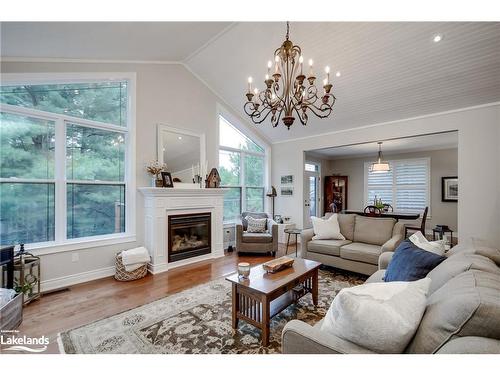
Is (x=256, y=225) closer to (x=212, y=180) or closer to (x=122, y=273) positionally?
(x=212, y=180)

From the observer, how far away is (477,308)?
88cm

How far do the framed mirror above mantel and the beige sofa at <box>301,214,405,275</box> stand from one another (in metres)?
2.36

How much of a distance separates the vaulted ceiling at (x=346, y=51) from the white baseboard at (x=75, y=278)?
2781mm

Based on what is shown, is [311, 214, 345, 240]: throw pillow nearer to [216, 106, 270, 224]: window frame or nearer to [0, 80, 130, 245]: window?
[216, 106, 270, 224]: window frame

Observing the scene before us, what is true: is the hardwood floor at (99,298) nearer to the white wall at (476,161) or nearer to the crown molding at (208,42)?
the crown molding at (208,42)

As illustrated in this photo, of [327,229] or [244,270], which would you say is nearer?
[244,270]

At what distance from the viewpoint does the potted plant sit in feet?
12.5

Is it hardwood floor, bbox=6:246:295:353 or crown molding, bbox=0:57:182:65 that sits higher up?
crown molding, bbox=0:57:182:65

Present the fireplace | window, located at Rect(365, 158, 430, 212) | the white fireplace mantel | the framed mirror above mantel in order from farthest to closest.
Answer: window, located at Rect(365, 158, 430, 212) → the framed mirror above mantel → the fireplace → the white fireplace mantel

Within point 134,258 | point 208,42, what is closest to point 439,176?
point 208,42

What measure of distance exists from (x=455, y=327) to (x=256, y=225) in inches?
156

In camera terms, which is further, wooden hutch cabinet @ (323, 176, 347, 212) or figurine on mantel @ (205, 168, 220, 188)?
wooden hutch cabinet @ (323, 176, 347, 212)

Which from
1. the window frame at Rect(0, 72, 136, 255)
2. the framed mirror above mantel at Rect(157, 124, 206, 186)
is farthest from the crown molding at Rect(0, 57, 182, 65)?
the framed mirror above mantel at Rect(157, 124, 206, 186)

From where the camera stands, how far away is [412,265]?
1.77 m
